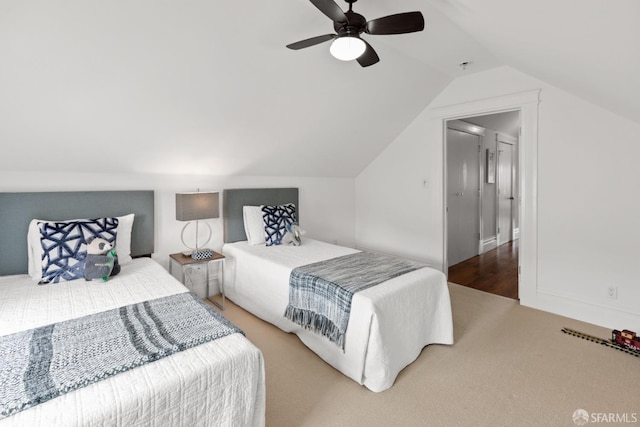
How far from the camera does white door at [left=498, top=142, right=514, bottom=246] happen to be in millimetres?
5750

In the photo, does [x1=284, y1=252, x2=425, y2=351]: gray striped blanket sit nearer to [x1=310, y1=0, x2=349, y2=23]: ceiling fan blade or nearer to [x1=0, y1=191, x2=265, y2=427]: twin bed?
[x1=0, y1=191, x2=265, y2=427]: twin bed

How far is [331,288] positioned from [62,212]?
2198 millimetres

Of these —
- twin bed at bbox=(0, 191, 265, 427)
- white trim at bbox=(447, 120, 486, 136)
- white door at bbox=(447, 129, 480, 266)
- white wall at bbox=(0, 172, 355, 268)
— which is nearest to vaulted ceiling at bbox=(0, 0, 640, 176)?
white wall at bbox=(0, 172, 355, 268)

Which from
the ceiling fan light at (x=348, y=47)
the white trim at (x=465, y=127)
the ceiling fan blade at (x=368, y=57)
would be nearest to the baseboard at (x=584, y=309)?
the white trim at (x=465, y=127)

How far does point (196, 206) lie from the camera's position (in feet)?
9.83

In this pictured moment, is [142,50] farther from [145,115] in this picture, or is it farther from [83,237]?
[83,237]

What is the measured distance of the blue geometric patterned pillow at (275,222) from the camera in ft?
11.3

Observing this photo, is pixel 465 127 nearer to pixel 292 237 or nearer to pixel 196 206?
pixel 292 237

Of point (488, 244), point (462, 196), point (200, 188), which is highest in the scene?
point (200, 188)

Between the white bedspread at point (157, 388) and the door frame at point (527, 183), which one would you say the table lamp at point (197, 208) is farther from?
the door frame at point (527, 183)

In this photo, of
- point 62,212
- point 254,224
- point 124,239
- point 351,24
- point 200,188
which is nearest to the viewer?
point 351,24

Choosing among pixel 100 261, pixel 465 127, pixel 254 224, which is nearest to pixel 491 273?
pixel 465 127

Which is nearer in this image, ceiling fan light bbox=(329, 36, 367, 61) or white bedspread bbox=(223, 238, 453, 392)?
ceiling fan light bbox=(329, 36, 367, 61)

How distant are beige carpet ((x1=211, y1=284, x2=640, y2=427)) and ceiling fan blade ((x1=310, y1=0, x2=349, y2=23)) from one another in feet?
6.94
